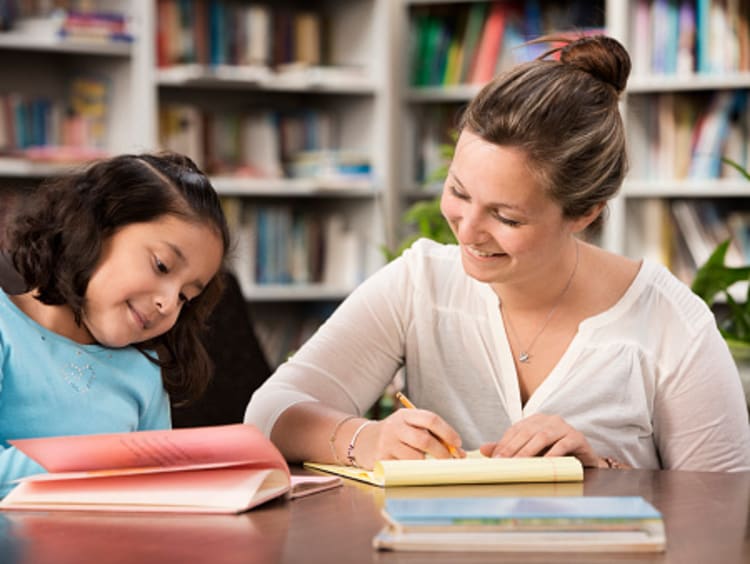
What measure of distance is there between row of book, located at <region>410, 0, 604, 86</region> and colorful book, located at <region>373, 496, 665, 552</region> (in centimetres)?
348

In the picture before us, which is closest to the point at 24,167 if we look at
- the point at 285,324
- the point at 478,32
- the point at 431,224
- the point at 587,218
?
the point at 285,324

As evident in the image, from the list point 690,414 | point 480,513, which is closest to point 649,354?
point 690,414

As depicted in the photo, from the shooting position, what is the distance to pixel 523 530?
982 millimetres

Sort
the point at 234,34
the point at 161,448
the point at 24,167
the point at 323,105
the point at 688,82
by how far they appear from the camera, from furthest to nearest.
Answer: the point at 323,105, the point at 234,34, the point at 688,82, the point at 24,167, the point at 161,448

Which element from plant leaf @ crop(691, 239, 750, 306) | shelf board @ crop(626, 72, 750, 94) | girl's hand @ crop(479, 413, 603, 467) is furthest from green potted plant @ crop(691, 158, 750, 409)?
shelf board @ crop(626, 72, 750, 94)

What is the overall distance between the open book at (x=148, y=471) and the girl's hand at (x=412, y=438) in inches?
9.9

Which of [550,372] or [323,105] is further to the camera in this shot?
[323,105]

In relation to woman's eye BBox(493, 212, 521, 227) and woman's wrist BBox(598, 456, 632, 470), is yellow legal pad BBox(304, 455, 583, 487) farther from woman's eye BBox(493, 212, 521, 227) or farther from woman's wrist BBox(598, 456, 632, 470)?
woman's eye BBox(493, 212, 521, 227)

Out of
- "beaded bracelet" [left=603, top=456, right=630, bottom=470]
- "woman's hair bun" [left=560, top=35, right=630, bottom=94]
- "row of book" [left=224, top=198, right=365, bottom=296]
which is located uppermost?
"woman's hair bun" [left=560, top=35, right=630, bottom=94]

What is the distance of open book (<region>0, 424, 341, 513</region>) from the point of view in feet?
3.73

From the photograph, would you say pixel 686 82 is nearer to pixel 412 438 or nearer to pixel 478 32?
pixel 478 32

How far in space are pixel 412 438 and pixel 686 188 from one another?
293 cm

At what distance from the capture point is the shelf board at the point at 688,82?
402cm

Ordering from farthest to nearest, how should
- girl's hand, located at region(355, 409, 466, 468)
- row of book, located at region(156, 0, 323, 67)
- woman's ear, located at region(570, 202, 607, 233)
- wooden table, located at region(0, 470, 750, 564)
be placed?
row of book, located at region(156, 0, 323, 67) → woman's ear, located at region(570, 202, 607, 233) → girl's hand, located at region(355, 409, 466, 468) → wooden table, located at region(0, 470, 750, 564)
